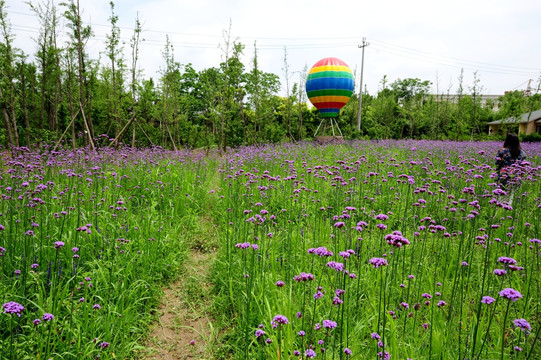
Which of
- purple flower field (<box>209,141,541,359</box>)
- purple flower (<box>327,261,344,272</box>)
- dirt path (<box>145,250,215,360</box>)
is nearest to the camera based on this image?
purple flower (<box>327,261,344,272</box>)

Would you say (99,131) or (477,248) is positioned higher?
(99,131)

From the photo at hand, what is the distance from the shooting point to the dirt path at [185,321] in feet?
9.71

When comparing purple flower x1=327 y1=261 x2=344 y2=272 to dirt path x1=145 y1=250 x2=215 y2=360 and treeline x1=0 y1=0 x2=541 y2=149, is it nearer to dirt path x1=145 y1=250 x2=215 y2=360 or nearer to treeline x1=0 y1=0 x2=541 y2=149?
dirt path x1=145 y1=250 x2=215 y2=360

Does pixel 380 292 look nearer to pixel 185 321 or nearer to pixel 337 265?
pixel 337 265

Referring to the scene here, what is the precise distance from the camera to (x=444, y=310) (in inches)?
126

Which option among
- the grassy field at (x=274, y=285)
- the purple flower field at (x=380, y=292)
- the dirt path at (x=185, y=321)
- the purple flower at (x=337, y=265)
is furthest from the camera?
the dirt path at (x=185, y=321)

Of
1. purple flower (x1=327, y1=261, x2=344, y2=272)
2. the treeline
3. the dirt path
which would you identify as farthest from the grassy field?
the treeline

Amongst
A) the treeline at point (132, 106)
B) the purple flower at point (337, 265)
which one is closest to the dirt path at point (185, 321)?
the purple flower at point (337, 265)

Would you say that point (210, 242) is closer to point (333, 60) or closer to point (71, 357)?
point (71, 357)

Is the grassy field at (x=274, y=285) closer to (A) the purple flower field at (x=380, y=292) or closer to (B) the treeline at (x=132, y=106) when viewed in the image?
(A) the purple flower field at (x=380, y=292)

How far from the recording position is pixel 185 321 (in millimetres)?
3439

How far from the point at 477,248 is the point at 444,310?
2472 millimetres

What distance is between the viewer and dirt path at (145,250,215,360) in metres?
2.96

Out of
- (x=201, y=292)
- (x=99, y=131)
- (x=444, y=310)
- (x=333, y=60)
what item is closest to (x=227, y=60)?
(x=333, y=60)
